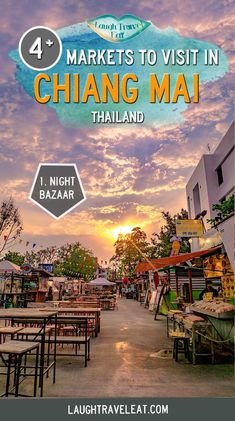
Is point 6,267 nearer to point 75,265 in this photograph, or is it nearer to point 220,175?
point 220,175

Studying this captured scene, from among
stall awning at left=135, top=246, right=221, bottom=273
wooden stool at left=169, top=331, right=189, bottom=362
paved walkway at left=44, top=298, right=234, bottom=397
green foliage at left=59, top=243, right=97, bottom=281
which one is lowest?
paved walkway at left=44, top=298, right=234, bottom=397

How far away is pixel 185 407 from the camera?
3637 mm

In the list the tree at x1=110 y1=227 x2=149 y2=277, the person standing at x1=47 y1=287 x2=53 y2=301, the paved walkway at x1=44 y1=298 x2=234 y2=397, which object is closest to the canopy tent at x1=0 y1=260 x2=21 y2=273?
the paved walkway at x1=44 y1=298 x2=234 y2=397

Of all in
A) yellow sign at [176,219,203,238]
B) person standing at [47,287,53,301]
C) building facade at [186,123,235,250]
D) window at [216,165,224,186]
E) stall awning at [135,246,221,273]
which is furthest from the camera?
person standing at [47,287,53,301]

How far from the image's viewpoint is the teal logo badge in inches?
188

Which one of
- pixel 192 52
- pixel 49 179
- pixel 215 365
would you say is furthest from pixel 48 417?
pixel 192 52

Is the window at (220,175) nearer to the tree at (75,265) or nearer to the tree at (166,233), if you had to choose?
the tree at (166,233)

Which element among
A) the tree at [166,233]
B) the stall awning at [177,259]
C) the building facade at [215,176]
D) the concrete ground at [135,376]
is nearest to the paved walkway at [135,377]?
the concrete ground at [135,376]

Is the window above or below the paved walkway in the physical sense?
above

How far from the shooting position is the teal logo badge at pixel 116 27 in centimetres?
477

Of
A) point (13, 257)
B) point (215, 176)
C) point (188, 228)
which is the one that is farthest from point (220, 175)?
point (13, 257)

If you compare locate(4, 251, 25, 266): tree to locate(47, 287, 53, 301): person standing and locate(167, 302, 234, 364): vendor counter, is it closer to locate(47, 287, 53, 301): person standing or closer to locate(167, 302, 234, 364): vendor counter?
locate(47, 287, 53, 301): person standing

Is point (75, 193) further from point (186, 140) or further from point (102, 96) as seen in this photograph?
point (186, 140)

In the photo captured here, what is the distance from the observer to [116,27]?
4.83m
